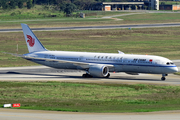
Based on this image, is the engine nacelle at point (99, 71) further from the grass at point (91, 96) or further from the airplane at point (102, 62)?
the grass at point (91, 96)

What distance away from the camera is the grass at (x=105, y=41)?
10025 cm

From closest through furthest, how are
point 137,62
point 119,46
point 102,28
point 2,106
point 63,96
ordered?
point 2,106
point 63,96
point 137,62
point 119,46
point 102,28

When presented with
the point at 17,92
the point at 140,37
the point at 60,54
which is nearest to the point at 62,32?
the point at 140,37

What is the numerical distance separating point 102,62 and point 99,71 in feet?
7.61

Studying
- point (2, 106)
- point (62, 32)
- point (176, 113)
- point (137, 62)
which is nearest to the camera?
point (176, 113)

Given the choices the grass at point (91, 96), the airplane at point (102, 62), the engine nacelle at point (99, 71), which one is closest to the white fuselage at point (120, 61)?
the airplane at point (102, 62)

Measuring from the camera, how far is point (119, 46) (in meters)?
110

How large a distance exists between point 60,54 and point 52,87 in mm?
17244

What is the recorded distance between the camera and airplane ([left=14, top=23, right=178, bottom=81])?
192 ft

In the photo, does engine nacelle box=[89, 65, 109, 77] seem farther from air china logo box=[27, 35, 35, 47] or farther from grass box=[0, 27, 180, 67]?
grass box=[0, 27, 180, 67]

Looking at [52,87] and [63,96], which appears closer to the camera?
[63,96]

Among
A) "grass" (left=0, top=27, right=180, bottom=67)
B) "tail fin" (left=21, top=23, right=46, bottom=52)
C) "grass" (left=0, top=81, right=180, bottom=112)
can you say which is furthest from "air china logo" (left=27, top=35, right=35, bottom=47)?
"grass" (left=0, top=81, right=180, bottom=112)

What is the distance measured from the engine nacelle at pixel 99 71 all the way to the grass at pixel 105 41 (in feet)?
81.1

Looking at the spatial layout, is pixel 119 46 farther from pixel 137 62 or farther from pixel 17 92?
pixel 17 92
